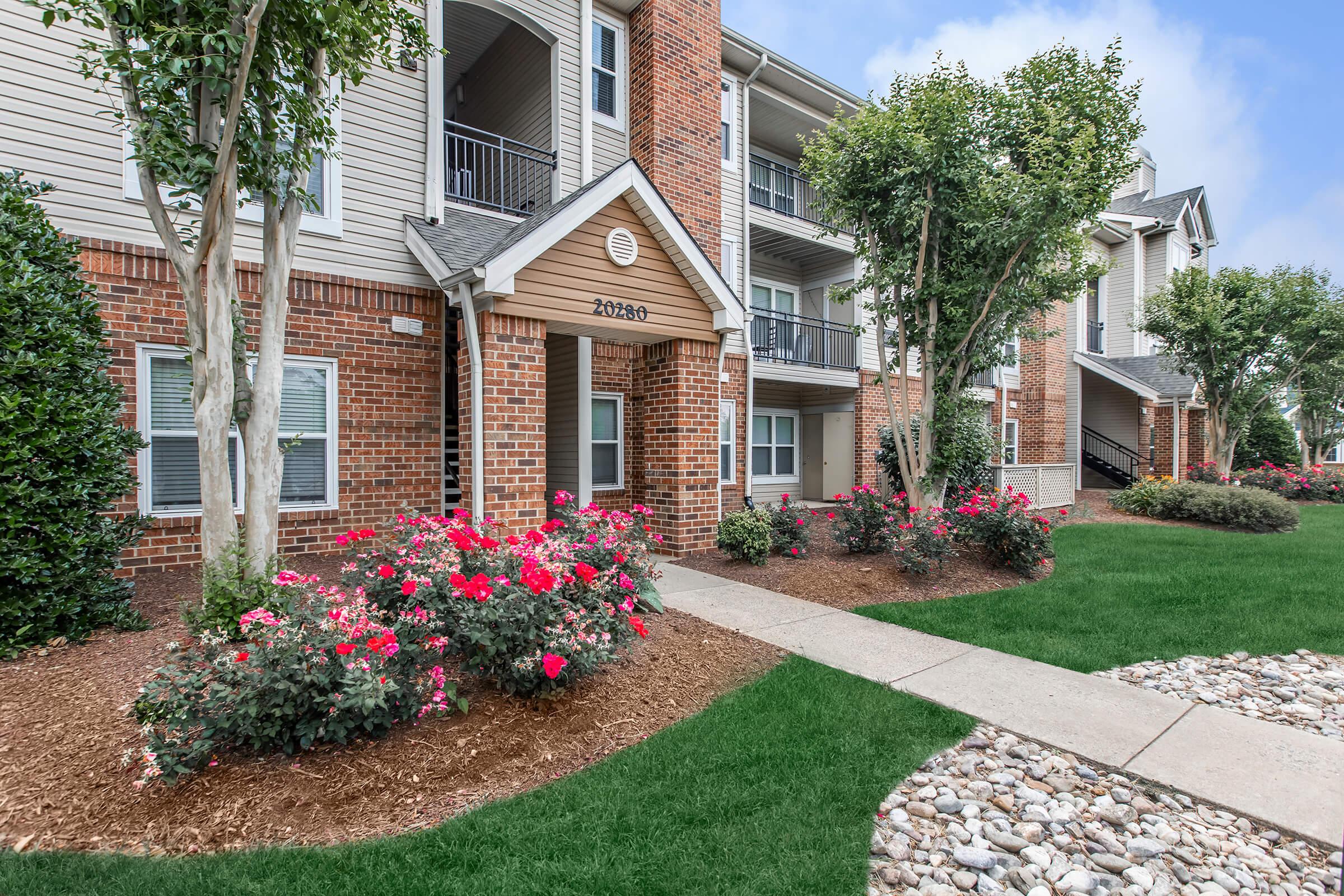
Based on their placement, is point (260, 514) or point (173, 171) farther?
point (260, 514)

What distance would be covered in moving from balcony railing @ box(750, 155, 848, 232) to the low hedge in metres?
9.19

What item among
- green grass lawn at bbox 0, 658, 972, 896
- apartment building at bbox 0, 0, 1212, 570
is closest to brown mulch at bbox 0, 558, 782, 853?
green grass lawn at bbox 0, 658, 972, 896

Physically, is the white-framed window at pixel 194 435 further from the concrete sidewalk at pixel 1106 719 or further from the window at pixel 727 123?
the window at pixel 727 123

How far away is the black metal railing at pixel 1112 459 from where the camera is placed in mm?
20016

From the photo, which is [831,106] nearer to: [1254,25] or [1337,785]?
[1254,25]

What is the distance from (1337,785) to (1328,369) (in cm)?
2142

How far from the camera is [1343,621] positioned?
231 inches

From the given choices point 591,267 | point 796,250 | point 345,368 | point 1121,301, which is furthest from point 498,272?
point 1121,301

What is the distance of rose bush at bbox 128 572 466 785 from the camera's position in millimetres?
2887

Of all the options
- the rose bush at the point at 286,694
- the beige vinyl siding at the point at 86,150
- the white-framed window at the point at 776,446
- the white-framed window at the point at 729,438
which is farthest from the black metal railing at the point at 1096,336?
the rose bush at the point at 286,694

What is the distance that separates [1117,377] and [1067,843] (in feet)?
66.7

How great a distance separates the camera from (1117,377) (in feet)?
62.4

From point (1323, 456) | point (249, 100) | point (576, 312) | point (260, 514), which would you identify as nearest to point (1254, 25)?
point (576, 312)

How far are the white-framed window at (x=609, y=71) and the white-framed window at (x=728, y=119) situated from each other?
2.50 m
